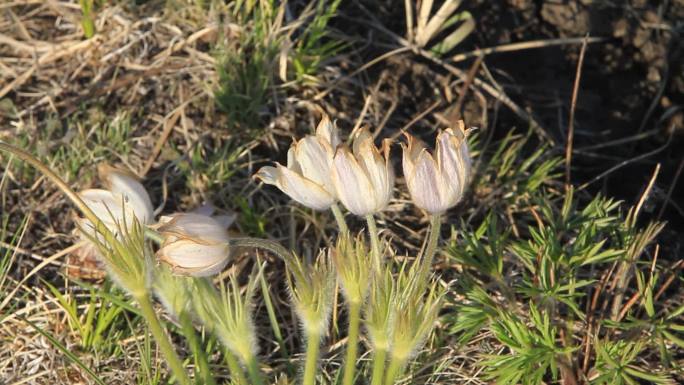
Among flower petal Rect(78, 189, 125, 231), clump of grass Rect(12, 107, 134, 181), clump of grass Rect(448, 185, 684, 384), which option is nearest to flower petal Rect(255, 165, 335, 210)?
flower petal Rect(78, 189, 125, 231)

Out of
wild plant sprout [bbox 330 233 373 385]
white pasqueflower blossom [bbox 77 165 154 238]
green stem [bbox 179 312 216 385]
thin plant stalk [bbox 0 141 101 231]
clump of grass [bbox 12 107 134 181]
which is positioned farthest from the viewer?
clump of grass [bbox 12 107 134 181]

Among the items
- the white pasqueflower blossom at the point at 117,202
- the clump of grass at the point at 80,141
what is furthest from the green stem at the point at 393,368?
the clump of grass at the point at 80,141

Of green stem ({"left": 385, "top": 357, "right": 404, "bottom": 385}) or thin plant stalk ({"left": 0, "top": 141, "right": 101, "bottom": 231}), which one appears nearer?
thin plant stalk ({"left": 0, "top": 141, "right": 101, "bottom": 231})

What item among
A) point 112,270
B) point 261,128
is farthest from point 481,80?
point 112,270

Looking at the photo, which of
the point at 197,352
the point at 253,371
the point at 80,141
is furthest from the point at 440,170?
the point at 80,141

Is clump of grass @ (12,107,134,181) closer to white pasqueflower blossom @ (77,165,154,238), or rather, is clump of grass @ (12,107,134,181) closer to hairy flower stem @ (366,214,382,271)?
white pasqueflower blossom @ (77,165,154,238)

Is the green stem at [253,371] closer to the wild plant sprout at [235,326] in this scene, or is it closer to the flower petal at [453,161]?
the wild plant sprout at [235,326]
